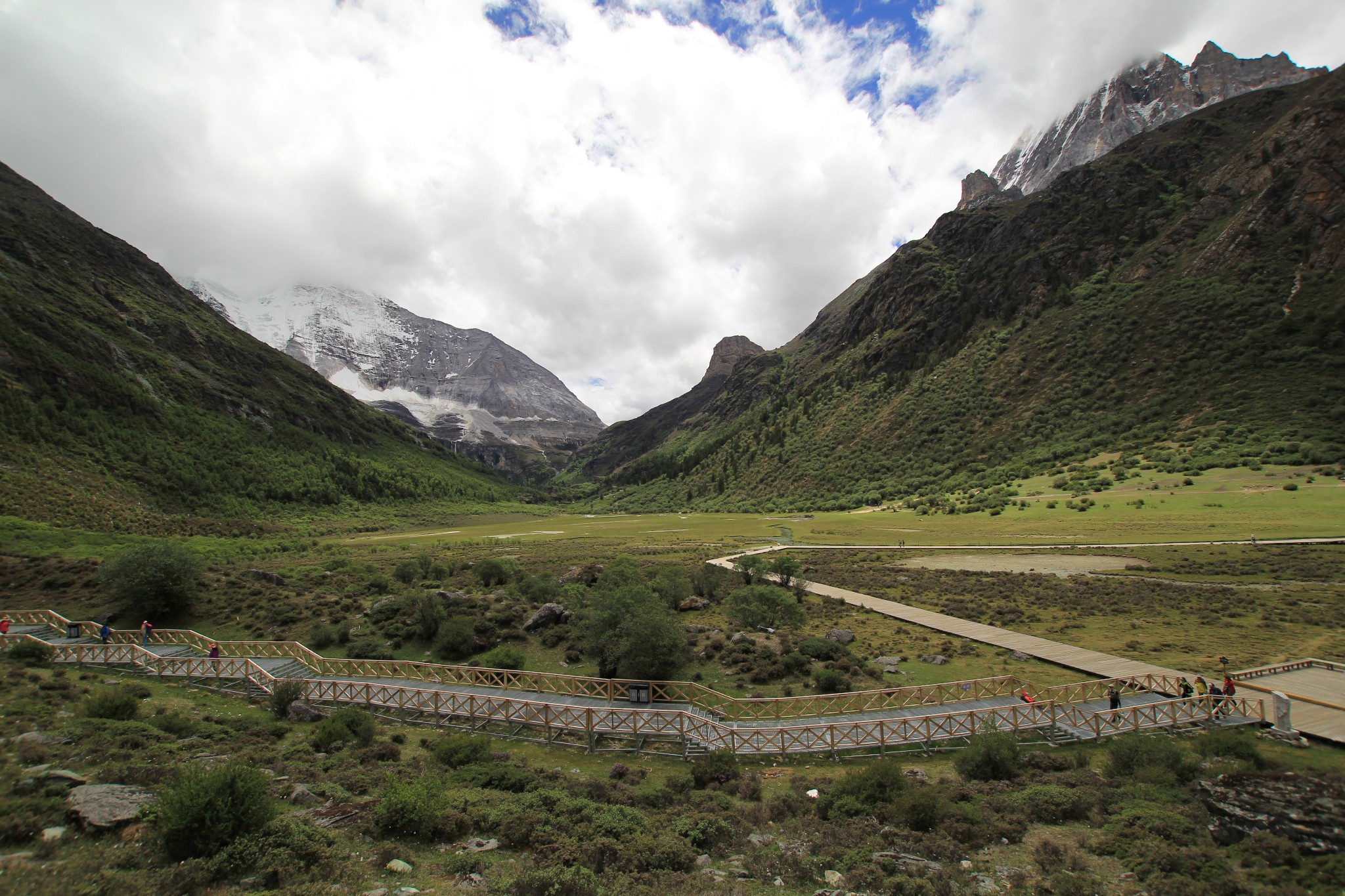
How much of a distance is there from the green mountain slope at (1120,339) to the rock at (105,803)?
9641cm

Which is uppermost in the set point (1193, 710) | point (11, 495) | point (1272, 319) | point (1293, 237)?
point (1293, 237)

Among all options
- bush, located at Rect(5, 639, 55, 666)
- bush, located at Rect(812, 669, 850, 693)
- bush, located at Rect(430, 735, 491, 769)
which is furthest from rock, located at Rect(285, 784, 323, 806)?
bush, located at Rect(5, 639, 55, 666)

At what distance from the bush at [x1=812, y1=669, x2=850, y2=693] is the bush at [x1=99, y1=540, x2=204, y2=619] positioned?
41.3 m

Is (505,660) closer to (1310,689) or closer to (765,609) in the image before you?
(765,609)

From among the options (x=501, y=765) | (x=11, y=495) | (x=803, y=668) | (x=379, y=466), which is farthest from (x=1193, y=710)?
(x=379, y=466)

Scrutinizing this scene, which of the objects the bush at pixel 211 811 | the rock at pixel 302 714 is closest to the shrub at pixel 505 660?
the rock at pixel 302 714

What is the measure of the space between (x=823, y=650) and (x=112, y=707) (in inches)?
1091

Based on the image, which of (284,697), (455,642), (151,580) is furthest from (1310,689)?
(151,580)

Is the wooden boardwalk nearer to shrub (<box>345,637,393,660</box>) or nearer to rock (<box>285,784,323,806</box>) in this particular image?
rock (<box>285,784,323,806</box>)

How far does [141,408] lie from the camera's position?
10088 centimetres

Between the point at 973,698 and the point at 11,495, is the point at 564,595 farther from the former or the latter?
the point at 11,495

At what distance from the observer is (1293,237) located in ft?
341

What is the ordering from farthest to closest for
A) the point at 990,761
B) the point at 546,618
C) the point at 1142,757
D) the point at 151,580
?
the point at 151,580 < the point at 546,618 < the point at 990,761 < the point at 1142,757

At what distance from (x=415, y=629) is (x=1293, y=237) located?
6475 inches
